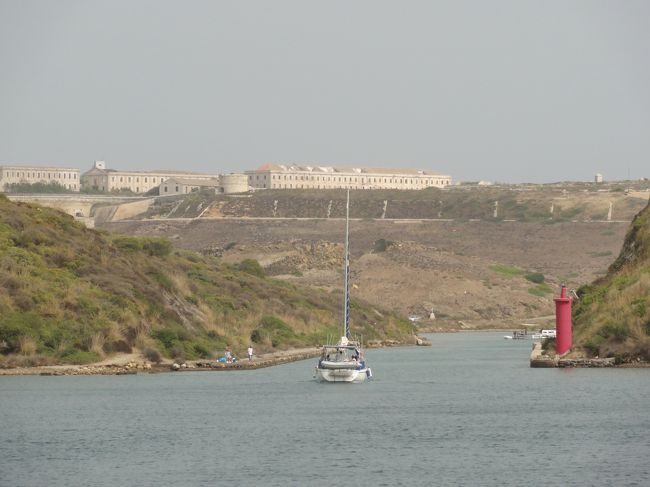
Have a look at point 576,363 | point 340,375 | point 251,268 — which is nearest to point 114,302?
point 340,375

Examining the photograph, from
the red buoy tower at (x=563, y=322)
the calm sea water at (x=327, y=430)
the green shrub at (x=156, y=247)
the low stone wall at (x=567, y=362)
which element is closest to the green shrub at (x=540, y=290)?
the green shrub at (x=156, y=247)

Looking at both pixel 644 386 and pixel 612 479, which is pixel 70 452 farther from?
pixel 644 386

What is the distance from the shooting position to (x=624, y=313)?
63.8 metres

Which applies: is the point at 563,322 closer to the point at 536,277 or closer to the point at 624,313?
the point at 624,313

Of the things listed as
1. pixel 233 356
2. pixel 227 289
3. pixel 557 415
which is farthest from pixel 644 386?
pixel 227 289

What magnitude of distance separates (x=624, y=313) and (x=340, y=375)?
13.1 metres

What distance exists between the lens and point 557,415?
50594 mm

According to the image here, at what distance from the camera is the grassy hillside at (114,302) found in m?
70.0

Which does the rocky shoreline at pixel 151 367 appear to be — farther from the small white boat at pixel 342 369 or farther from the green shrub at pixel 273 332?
the small white boat at pixel 342 369

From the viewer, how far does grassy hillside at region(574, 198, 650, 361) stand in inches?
2504

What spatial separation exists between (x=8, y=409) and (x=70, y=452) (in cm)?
1029

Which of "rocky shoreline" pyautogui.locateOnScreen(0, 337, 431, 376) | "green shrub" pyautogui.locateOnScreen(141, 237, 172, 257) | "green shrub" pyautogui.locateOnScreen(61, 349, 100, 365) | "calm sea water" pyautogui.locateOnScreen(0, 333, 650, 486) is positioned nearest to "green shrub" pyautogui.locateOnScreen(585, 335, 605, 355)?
"calm sea water" pyautogui.locateOnScreen(0, 333, 650, 486)

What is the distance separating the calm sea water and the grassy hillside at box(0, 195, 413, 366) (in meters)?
4.21

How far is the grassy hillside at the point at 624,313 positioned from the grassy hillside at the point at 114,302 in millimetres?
21042
